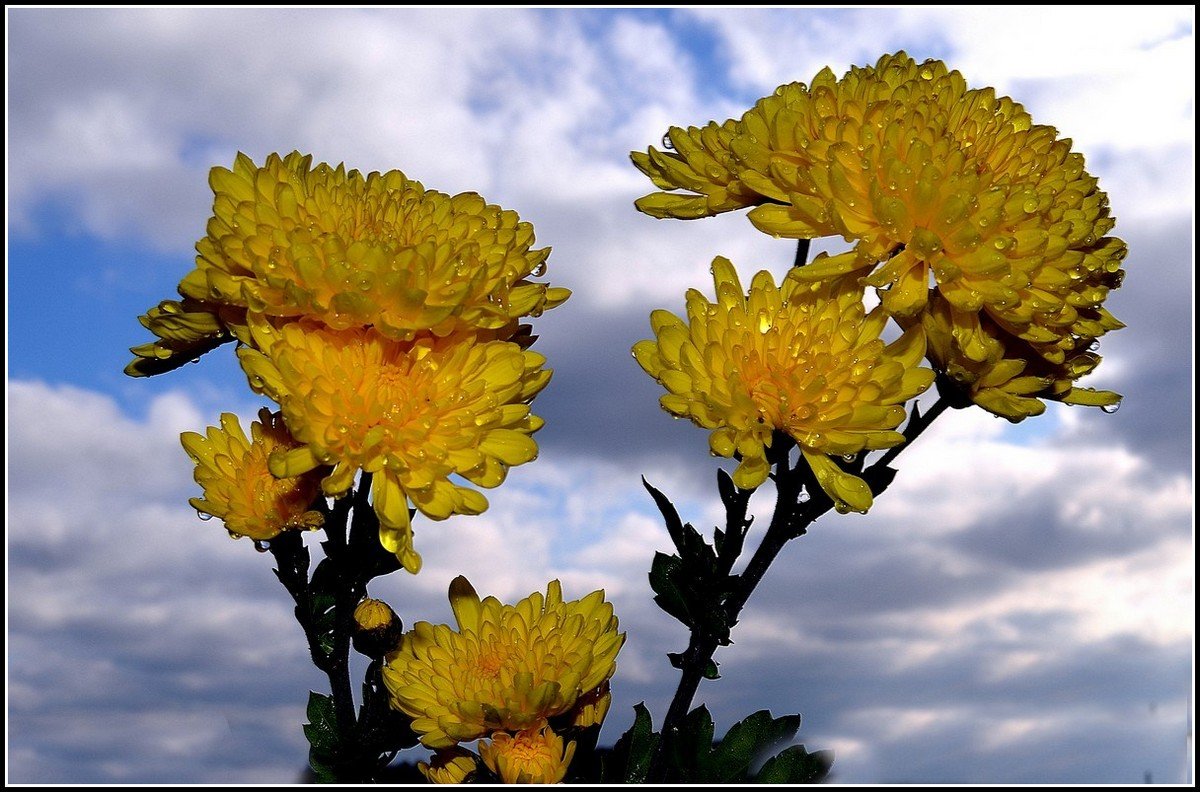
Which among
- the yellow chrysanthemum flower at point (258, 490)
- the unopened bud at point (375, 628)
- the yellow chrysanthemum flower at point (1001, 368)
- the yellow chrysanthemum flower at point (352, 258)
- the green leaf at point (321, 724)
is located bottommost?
the green leaf at point (321, 724)

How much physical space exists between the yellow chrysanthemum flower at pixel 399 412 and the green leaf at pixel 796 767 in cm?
72

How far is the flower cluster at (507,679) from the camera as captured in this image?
74.5 inches

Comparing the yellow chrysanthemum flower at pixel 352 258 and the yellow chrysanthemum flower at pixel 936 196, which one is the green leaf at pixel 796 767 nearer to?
the yellow chrysanthemum flower at pixel 936 196

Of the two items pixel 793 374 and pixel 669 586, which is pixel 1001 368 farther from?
pixel 669 586

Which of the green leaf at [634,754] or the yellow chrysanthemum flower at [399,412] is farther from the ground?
the yellow chrysanthemum flower at [399,412]

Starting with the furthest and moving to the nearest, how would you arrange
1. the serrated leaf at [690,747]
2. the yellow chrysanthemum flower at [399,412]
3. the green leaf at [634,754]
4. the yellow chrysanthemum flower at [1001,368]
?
the green leaf at [634,754] < the serrated leaf at [690,747] < the yellow chrysanthemum flower at [1001,368] < the yellow chrysanthemum flower at [399,412]

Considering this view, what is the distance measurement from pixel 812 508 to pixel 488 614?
1.84ft

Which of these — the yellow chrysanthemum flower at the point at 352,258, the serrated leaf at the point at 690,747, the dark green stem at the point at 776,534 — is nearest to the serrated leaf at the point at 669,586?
the dark green stem at the point at 776,534

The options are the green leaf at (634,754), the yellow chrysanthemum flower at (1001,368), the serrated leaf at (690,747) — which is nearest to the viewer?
the yellow chrysanthemum flower at (1001,368)

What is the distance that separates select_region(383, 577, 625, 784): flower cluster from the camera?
1.89 metres

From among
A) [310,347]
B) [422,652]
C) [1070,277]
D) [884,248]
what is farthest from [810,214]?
[422,652]

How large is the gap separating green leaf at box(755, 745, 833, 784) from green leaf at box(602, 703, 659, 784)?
0.63ft

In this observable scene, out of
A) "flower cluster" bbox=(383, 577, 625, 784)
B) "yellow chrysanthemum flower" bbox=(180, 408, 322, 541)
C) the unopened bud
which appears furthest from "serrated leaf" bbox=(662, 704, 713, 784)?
"yellow chrysanthemum flower" bbox=(180, 408, 322, 541)

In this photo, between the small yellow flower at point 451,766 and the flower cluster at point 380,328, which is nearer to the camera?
the flower cluster at point 380,328
